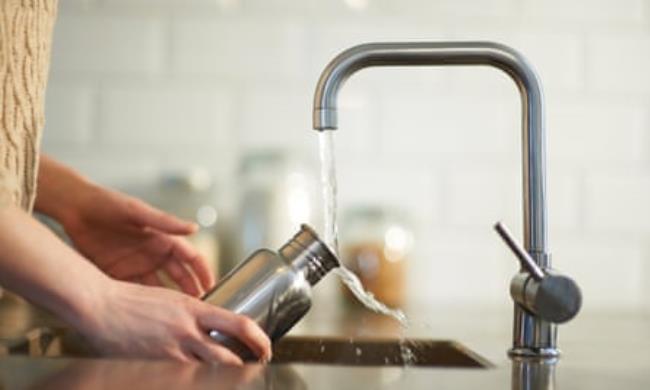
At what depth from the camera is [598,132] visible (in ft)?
5.30

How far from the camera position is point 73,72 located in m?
1.58

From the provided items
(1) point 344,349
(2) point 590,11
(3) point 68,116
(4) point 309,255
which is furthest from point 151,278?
(2) point 590,11

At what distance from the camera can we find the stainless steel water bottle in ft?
2.62

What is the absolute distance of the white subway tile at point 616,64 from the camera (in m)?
1.62

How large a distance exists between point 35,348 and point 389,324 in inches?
17.7

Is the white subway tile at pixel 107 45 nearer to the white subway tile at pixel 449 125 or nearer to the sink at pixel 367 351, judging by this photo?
the white subway tile at pixel 449 125

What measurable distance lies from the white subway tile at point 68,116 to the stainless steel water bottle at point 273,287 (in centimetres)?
83

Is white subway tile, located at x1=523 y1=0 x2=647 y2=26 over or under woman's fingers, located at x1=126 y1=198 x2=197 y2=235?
over

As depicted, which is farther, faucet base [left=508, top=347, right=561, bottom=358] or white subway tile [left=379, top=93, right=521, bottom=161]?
white subway tile [left=379, top=93, right=521, bottom=161]

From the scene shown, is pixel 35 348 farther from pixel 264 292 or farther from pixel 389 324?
pixel 389 324

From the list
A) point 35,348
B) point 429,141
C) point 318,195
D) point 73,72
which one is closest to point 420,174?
point 429,141

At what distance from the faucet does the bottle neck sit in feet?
0.34

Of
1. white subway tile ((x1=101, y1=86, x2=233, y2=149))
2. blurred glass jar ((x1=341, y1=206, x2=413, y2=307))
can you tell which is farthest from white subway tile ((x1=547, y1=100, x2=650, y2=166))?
white subway tile ((x1=101, y1=86, x2=233, y2=149))

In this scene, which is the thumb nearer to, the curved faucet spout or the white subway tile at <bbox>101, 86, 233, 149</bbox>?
the curved faucet spout
